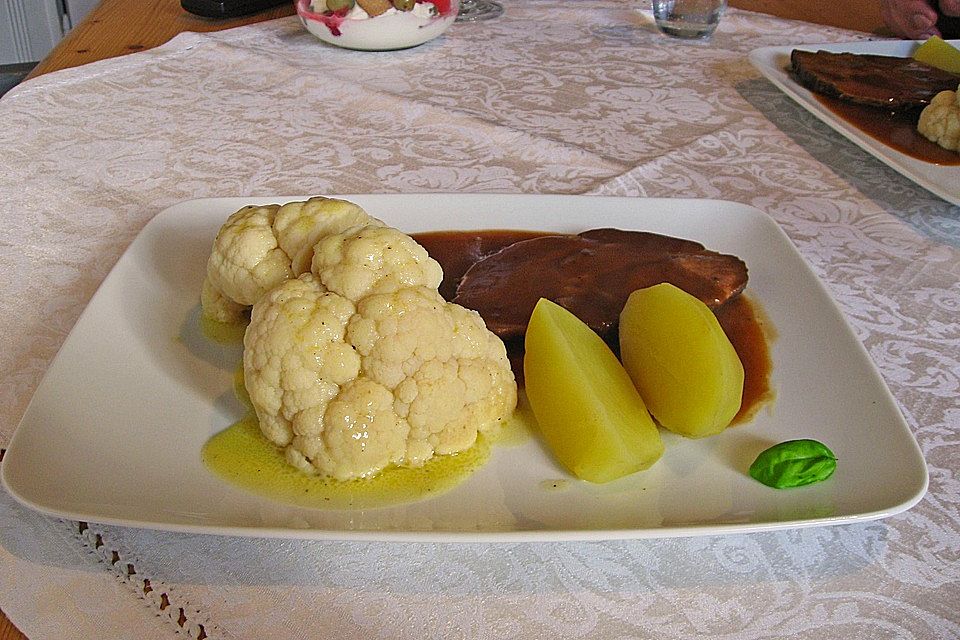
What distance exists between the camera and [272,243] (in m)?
1.01

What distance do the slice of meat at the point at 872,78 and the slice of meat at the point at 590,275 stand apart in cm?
76

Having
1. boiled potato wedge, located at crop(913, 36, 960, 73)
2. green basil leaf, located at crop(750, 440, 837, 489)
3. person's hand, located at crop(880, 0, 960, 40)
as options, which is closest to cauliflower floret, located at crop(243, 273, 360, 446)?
green basil leaf, located at crop(750, 440, 837, 489)

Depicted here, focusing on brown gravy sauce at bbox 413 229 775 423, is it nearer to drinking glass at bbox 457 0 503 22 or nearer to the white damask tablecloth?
the white damask tablecloth

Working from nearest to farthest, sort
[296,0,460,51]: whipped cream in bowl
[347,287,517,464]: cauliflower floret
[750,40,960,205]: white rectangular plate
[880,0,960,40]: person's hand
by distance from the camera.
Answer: [347,287,517,464]: cauliflower floret, [750,40,960,205]: white rectangular plate, [296,0,460,51]: whipped cream in bowl, [880,0,960,40]: person's hand

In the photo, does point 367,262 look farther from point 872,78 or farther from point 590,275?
point 872,78

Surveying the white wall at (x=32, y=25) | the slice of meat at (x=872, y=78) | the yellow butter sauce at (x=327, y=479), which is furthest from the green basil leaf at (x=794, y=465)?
the white wall at (x=32, y=25)

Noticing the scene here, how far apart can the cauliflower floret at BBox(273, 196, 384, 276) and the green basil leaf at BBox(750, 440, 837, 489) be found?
1.63 ft

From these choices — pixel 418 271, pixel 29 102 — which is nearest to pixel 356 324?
pixel 418 271

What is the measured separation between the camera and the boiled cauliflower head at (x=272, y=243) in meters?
0.99

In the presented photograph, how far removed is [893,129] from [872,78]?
172 millimetres

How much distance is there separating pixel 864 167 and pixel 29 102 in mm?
1674

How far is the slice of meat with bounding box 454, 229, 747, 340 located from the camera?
1.04 meters

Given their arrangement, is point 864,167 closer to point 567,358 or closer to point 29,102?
point 567,358

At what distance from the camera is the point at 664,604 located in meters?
0.76
